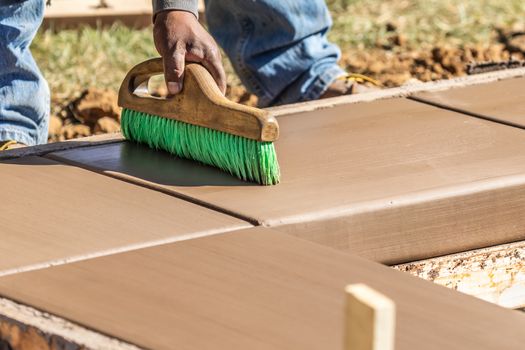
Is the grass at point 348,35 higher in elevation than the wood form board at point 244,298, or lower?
lower

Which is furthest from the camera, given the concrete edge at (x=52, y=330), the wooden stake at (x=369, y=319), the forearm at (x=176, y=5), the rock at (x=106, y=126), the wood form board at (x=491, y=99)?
the rock at (x=106, y=126)

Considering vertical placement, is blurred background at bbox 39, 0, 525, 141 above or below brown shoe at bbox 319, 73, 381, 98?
below

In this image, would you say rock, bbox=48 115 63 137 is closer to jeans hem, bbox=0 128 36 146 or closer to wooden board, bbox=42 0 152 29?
jeans hem, bbox=0 128 36 146

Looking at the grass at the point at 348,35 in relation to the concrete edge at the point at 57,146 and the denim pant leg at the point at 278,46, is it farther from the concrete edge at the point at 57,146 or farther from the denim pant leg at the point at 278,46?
the concrete edge at the point at 57,146

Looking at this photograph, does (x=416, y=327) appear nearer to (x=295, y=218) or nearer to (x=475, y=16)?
(x=295, y=218)

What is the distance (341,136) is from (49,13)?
9.19 ft

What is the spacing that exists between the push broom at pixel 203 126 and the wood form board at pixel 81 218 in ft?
0.65

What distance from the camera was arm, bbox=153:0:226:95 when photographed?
2.84 meters

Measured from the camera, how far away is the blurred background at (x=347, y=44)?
457 centimetres

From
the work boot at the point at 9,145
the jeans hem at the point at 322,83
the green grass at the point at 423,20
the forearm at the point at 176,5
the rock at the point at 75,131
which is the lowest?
the rock at the point at 75,131

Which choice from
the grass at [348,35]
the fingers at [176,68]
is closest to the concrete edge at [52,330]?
the fingers at [176,68]

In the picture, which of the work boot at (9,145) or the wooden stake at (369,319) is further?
the work boot at (9,145)

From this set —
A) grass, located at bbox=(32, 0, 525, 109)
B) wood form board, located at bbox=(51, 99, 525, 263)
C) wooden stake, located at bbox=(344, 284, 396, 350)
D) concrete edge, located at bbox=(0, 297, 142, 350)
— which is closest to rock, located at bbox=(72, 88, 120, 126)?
grass, located at bbox=(32, 0, 525, 109)

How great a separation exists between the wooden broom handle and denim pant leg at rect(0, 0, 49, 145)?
605 millimetres
